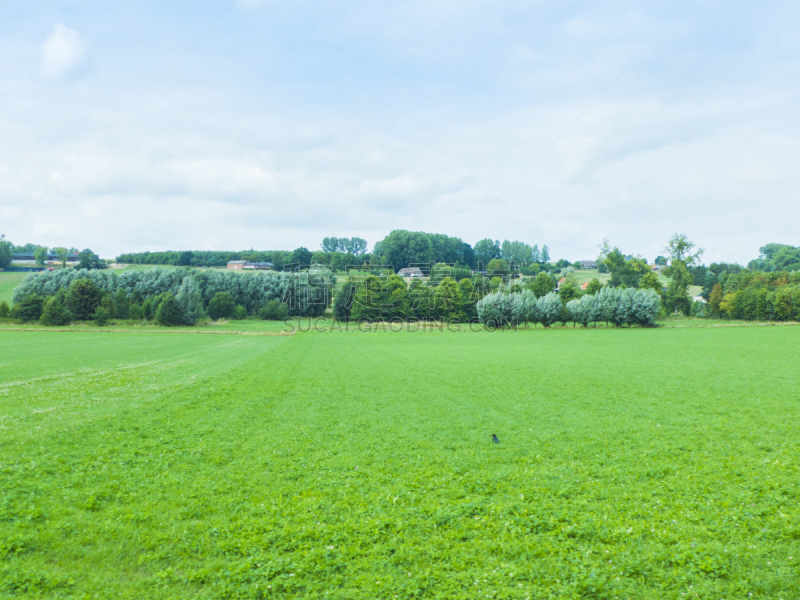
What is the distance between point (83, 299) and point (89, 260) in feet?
135

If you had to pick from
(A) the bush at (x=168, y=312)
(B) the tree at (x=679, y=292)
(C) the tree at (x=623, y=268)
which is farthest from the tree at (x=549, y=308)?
(A) the bush at (x=168, y=312)

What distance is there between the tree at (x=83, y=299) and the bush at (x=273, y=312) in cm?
2990

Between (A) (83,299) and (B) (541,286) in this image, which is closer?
(A) (83,299)

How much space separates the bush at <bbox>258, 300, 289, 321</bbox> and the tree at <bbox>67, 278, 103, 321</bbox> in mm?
29904

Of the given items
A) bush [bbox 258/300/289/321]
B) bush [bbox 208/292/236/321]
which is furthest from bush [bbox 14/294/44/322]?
bush [bbox 258/300/289/321]

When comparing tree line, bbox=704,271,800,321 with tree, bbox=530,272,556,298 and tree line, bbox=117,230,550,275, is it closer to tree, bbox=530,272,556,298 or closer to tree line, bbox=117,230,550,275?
tree, bbox=530,272,556,298

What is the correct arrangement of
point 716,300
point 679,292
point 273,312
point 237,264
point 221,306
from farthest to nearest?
point 237,264
point 679,292
point 716,300
point 273,312
point 221,306

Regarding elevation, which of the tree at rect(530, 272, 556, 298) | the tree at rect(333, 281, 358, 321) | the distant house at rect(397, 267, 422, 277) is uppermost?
the distant house at rect(397, 267, 422, 277)

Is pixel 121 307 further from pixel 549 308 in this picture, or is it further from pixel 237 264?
pixel 549 308

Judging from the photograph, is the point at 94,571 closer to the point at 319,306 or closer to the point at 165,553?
the point at 165,553

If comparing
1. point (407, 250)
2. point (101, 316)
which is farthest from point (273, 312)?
point (407, 250)

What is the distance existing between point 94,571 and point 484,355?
118 feet

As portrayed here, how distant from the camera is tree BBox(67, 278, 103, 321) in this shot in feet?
268

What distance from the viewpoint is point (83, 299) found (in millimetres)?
82688
